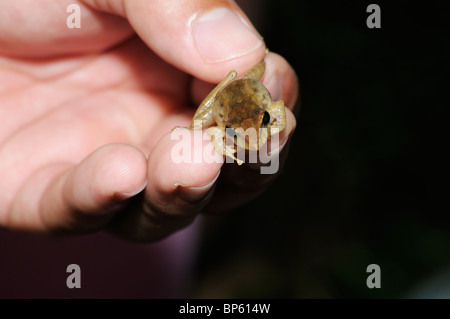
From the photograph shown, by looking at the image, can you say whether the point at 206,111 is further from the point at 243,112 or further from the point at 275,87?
the point at 275,87

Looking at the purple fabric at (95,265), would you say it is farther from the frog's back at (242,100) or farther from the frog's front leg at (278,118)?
the frog's front leg at (278,118)

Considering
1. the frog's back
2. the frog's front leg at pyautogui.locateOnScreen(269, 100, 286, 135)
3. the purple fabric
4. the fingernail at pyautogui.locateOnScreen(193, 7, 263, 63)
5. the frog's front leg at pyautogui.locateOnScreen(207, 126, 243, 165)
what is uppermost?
the fingernail at pyautogui.locateOnScreen(193, 7, 263, 63)

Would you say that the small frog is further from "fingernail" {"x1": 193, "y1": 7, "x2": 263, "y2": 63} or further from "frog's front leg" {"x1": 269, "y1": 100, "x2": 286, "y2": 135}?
"fingernail" {"x1": 193, "y1": 7, "x2": 263, "y2": 63}

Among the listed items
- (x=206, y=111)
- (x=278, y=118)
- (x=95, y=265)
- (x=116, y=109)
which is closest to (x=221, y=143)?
(x=278, y=118)

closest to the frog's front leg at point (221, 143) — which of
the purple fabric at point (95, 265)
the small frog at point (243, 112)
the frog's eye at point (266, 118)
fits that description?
the small frog at point (243, 112)

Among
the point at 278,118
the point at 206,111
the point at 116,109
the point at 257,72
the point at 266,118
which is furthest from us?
the point at 116,109

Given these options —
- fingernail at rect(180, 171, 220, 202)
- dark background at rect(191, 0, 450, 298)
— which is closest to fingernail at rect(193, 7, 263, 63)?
fingernail at rect(180, 171, 220, 202)

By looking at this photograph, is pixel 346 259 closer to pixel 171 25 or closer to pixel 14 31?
pixel 171 25
